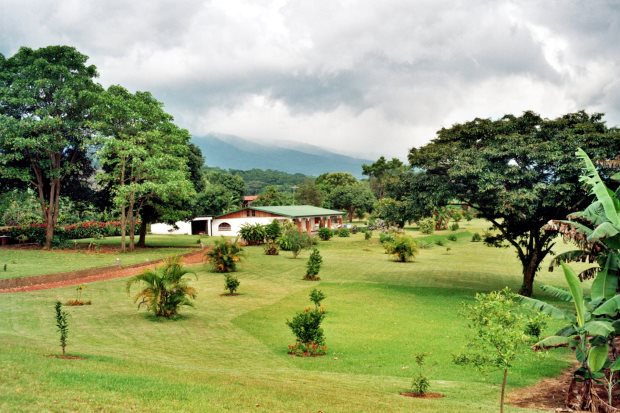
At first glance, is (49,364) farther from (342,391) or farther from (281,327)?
(281,327)

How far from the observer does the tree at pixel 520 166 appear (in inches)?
923

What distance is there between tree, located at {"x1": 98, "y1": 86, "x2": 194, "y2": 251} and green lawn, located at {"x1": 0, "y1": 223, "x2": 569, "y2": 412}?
1064 cm

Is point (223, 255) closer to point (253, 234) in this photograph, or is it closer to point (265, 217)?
point (253, 234)

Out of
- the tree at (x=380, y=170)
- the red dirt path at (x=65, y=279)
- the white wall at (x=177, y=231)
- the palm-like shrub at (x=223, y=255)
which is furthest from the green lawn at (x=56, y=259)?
the tree at (x=380, y=170)

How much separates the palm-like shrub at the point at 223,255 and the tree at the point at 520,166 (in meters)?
12.1

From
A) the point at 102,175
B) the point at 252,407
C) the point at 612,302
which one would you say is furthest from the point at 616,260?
the point at 102,175

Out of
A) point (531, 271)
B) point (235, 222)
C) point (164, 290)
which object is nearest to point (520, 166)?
point (531, 271)

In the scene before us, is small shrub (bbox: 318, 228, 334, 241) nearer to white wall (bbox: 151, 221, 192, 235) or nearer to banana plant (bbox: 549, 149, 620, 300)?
white wall (bbox: 151, 221, 192, 235)

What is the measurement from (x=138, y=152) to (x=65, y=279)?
43.6 ft

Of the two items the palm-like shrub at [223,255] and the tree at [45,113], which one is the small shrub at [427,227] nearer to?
the palm-like shrub at [223,255]

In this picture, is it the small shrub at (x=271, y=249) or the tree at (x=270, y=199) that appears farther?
the tree at (x=270, y=199)

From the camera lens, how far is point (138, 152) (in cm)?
3775

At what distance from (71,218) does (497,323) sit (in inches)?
2442

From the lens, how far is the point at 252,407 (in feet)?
27.8
